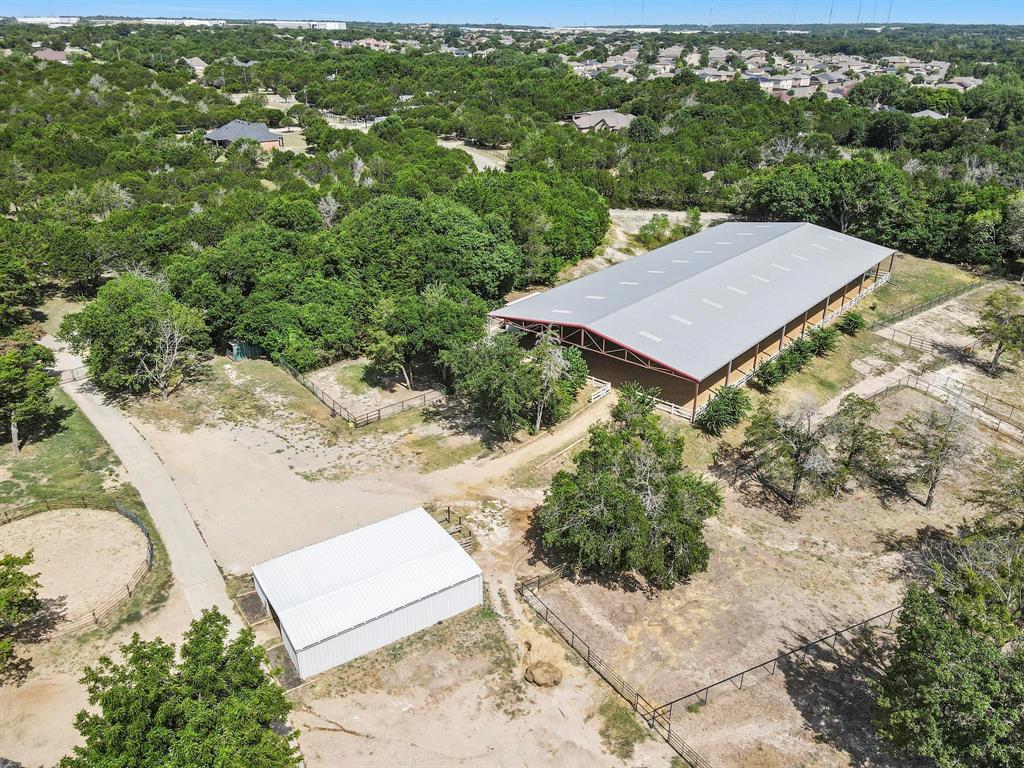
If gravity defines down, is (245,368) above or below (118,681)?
below

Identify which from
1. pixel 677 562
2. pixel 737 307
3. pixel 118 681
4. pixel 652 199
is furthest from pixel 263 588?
pixel 652 199

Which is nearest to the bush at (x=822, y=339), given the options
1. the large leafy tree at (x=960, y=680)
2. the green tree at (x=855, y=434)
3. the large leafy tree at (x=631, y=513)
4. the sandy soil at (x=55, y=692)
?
the green tree at (x=855, y=434)

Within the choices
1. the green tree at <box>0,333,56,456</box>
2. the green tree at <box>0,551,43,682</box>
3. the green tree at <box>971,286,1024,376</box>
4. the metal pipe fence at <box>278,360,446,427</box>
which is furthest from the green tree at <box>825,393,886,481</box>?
the green tree at <box>0,333,56,456</box>

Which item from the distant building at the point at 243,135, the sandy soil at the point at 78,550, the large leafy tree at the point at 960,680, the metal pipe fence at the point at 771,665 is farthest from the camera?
the distant building at the point at 243,135

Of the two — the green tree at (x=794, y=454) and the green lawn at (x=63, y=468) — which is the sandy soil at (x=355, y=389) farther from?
the green tree at (x=794, y=454)

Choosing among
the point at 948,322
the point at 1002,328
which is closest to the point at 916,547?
the point at 1002,328

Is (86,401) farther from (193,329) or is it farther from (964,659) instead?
(964,659)
